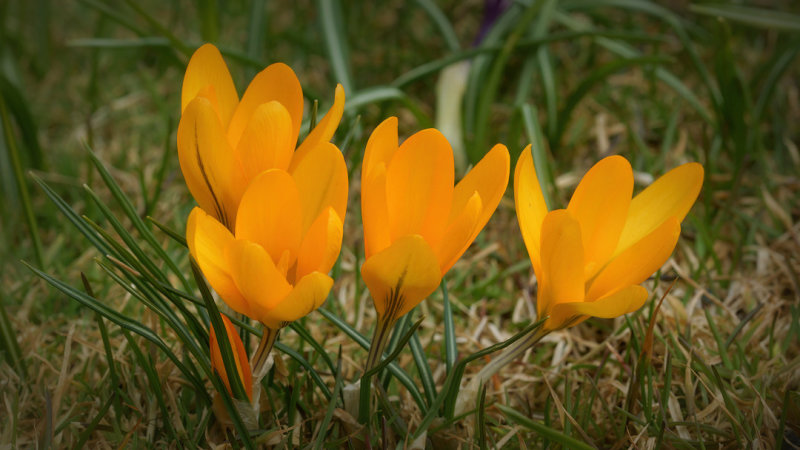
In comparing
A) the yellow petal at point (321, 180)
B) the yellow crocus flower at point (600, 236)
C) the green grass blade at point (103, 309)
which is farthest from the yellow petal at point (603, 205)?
the green grass blade at point (103, 309)

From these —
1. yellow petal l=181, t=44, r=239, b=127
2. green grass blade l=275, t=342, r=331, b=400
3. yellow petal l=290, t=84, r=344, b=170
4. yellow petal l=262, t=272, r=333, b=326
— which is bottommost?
green grass blade l=275, t=342, r=331, b=400

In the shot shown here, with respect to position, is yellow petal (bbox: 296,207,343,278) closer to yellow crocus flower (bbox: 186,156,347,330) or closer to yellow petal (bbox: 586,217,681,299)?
yellow crocus flower (bbox: 186,156,347,330)

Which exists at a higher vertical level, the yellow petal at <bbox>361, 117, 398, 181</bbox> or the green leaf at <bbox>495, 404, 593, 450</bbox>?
the yellow petal at <bbox>361, 117, 398, 181</bbox>

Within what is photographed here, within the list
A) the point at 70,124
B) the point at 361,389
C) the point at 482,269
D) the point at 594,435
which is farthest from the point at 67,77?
the point at 594,435

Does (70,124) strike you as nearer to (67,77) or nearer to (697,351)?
(67,77)

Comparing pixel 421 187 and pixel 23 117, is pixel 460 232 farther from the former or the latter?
pixel 23 117

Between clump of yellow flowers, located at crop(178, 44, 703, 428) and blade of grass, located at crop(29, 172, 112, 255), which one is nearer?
clump of yellow flowers, located at crop(178, 44, 703, 428)

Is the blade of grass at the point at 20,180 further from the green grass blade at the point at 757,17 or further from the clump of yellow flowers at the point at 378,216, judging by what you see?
the green grass blade at the point at 757,17

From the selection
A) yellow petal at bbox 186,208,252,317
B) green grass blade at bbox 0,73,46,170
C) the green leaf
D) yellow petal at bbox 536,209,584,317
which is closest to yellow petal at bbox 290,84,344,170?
yellow petal at bbox 186,208,252,317
